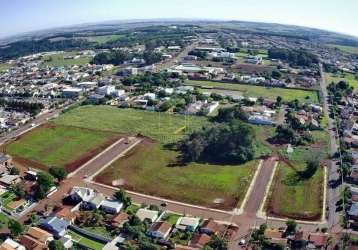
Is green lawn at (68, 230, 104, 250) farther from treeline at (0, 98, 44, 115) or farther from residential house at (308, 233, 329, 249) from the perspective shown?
treeline at (0, 98, 44, 115)

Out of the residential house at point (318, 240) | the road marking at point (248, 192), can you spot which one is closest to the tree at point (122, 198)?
the road marking at point (248, 192)

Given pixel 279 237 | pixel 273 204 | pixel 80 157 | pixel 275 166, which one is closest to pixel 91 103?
pixel 80 157

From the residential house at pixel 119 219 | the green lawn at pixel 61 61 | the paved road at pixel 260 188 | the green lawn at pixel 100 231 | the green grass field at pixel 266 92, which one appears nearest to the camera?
the green lawn at pixel 100 231

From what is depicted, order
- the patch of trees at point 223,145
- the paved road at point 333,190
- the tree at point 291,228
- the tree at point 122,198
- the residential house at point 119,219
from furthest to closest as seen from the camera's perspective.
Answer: the patch of trees at point 223,145 < the tree at point 122,198 < the paved road at point 333,190 < the residential house at point 119,219 < the tree at point 291,228

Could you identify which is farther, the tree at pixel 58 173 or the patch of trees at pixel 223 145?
the patch of trees at pixel 223 145

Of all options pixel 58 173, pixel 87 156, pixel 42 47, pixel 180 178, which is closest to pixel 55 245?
pixel 58 173

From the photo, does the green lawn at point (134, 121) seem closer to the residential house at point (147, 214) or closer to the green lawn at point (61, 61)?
the residential house at point (147, 214)

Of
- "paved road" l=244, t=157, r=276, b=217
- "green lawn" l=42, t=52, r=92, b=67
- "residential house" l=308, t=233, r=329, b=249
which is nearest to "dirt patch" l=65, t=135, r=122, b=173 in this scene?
"paved road" l=244, t=157, r=276, b=217
